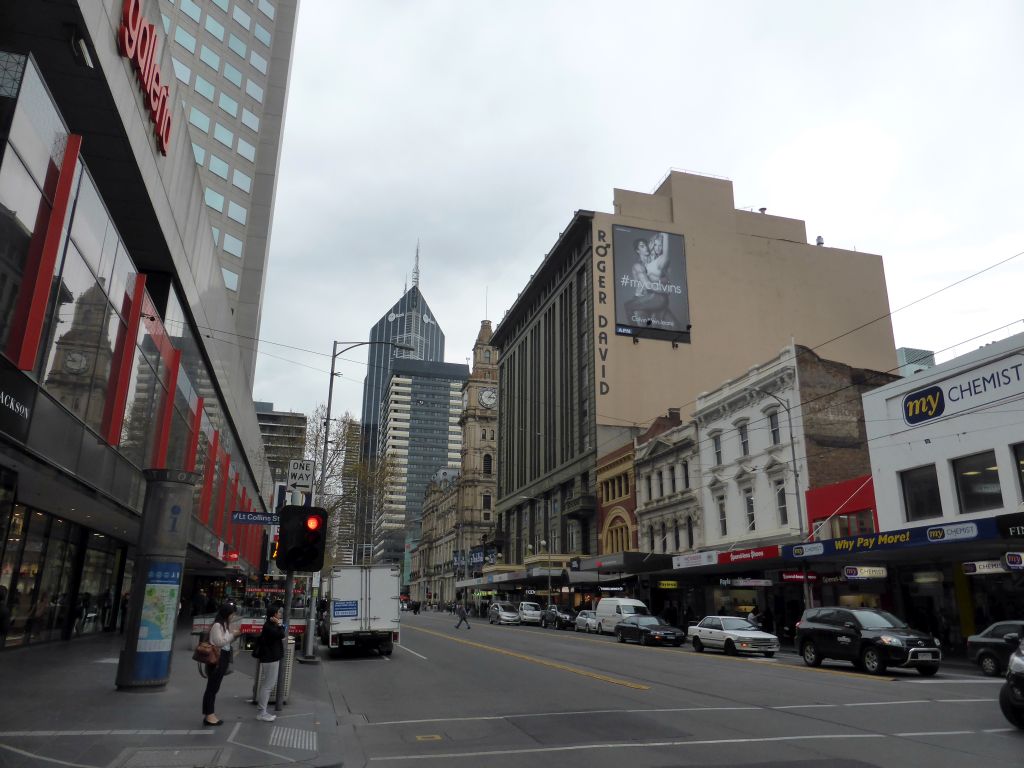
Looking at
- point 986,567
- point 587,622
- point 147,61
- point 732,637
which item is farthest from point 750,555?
point 147,61

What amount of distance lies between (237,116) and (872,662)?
179 feet

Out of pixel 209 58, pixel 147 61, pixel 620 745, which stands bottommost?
pixel 620 745

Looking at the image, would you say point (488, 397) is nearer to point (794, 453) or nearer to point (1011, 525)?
point (794, 453)

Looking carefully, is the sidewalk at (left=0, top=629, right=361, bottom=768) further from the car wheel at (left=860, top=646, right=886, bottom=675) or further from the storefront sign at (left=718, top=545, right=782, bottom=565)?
the storefront sign at (left=718, top=545, right=782, bottom=565)

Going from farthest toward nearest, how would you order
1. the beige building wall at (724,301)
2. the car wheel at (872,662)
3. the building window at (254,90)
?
1. the beige building wall at (724,301)
2. the building window at (254,90)
3. the car wheel at (872,662)

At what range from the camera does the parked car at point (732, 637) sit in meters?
25.0

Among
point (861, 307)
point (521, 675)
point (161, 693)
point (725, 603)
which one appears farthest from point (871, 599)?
point (861, 307)

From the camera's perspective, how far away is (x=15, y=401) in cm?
1180

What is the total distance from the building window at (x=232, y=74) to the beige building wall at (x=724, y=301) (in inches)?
1207

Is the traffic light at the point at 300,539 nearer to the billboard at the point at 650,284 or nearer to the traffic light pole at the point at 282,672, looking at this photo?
the traffic light pole at the point at 282,672

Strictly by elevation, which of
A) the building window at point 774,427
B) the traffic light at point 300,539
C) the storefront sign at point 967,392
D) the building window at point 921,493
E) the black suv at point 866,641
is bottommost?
the black suv at point 866,641

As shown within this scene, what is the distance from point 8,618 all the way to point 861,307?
69.7 meters

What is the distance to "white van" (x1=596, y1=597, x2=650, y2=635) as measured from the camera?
3910 cm

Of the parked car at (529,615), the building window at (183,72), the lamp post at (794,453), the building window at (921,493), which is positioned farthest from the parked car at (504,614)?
the building window at (183,72)
